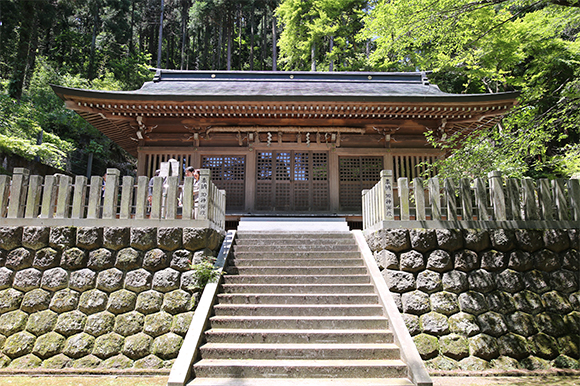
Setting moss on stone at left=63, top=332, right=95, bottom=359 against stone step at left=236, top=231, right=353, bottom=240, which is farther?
stone step at left=236, top=231, right=353, bottom=240

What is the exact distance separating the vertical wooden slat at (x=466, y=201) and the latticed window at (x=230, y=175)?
637cm

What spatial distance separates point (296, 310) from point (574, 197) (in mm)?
5060

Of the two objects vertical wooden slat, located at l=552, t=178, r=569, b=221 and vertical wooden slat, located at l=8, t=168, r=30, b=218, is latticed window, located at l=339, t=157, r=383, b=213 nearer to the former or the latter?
vertical wooden slat, located at l=552, t=178, r=569, b=221

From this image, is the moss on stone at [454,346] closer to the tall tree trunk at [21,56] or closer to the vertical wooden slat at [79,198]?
the vertical wooden slat at [79,198]

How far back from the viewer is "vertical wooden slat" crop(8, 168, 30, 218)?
584 centimetres

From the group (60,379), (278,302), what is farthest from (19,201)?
(278,302)

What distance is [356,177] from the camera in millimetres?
10758

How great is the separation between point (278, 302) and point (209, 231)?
5.41 feet

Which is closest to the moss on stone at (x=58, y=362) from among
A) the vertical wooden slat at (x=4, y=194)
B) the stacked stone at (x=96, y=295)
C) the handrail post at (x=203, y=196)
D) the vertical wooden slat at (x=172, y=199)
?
the stacked stone at (x=96, y=295)

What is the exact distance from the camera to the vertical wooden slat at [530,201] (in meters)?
5.78

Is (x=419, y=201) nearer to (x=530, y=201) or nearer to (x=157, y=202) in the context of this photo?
(x=530, y=201)

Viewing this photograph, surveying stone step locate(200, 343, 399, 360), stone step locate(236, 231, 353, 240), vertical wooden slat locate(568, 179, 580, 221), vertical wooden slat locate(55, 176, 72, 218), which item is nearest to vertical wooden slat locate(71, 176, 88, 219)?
vertical wooden slat locate(55, 176, 72, 218)

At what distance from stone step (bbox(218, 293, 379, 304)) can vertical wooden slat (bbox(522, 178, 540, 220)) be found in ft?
9.68

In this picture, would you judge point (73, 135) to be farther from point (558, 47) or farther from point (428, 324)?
point (558, 47)
